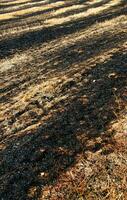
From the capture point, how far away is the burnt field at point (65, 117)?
1023 centimetres

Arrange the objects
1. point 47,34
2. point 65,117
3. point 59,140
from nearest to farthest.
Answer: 1. point 59,140
2. point 65,117
3. point 47,34

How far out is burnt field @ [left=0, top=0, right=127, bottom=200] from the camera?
1023 centimetres

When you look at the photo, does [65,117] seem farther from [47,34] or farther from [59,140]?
[47,34]

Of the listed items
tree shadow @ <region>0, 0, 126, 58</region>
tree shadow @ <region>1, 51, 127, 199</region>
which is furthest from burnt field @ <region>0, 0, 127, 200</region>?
tree shadow @ <region>0, 0, 126, 58</region>

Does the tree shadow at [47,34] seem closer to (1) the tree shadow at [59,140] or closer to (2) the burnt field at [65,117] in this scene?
(2) the burnt field at [65,117]

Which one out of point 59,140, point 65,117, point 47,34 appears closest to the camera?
point 59,140

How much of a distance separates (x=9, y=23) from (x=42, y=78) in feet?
82.0

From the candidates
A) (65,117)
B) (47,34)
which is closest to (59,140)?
(65,117)

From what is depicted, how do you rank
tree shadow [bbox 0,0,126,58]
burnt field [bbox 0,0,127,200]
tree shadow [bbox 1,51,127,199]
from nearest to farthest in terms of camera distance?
burnt field [bbox 0,0,127,200] < tree shadow [bbox 1,51,127,199] < tree shadow [bbox 0,0,126,58]

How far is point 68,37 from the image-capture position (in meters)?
29.8

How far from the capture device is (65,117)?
46.4 ft

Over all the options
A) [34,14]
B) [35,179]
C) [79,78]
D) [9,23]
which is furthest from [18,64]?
[34,14]

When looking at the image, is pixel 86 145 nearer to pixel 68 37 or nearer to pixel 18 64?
pixel 18 64

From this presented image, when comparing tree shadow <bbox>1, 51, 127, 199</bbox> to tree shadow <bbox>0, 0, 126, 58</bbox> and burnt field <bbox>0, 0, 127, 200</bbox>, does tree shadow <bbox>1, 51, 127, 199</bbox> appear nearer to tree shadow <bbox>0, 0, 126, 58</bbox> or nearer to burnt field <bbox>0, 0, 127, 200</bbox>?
burnt field <bbox>0, 0, 127, 200</bbox>
